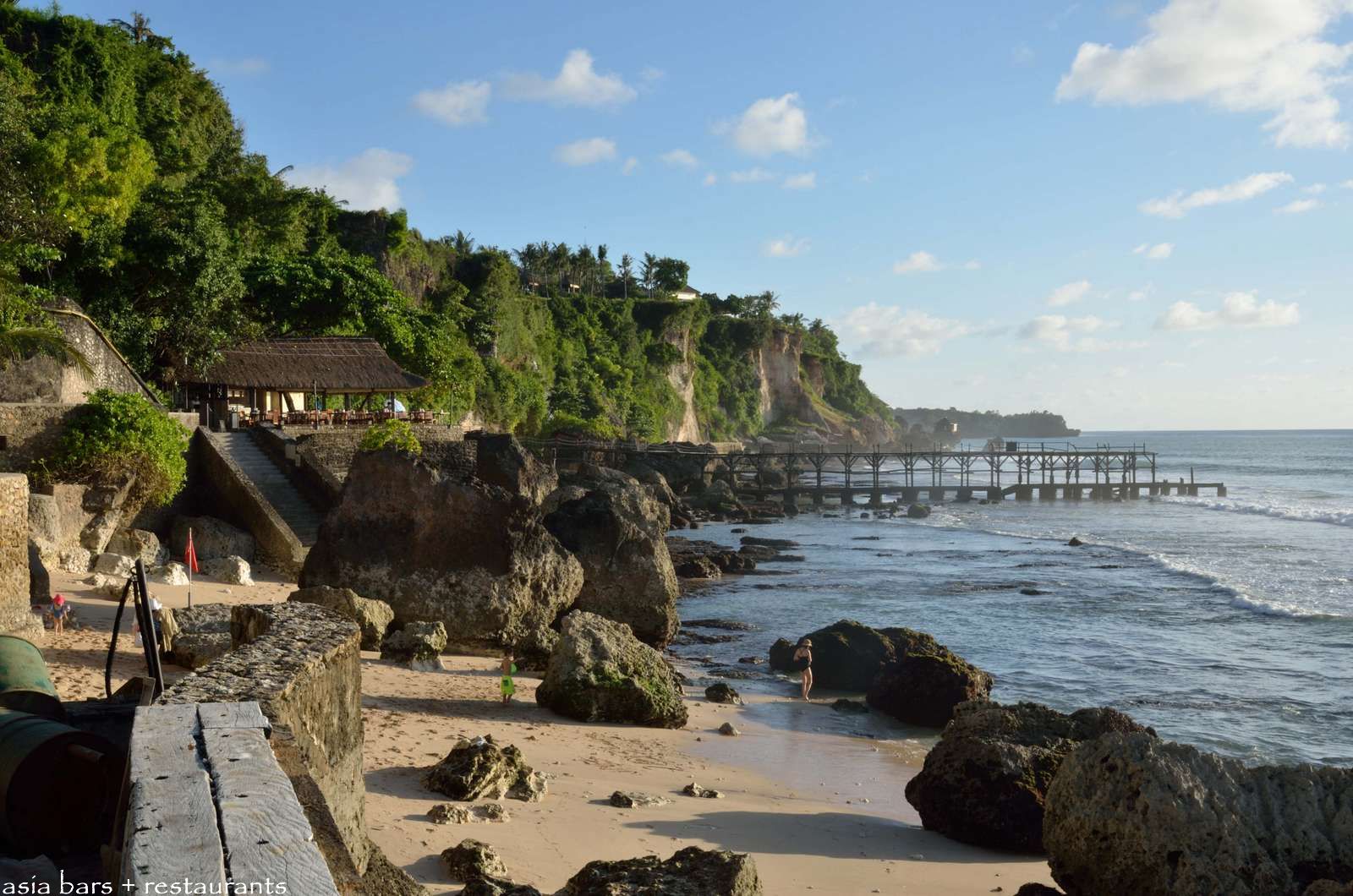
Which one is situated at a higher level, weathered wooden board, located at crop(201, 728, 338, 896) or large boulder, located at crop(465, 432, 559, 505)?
large boulder, located at crop(465, 432, 559, 505)

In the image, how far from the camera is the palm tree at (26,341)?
18.0 m

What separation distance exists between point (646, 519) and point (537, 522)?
5.46 m

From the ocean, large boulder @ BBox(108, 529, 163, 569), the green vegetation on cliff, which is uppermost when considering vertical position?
the green vegetation on cliff

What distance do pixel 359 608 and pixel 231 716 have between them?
12246 millimetres

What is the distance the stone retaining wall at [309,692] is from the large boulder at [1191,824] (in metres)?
5.55

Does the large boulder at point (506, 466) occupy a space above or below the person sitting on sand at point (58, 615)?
above

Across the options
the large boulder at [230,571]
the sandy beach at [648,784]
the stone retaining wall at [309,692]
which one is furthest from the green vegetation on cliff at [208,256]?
the stone retaining wall at [309,692]

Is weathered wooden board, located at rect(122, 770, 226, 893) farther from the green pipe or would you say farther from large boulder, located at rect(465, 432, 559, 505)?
large boulder, located at rect(465, 432, 559, 505)

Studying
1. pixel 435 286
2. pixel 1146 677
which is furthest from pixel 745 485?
pixel 1146 677

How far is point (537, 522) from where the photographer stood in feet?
58.9

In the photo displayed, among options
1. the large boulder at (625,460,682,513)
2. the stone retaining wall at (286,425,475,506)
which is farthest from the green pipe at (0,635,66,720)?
the large boulder at (625,460,682,513)

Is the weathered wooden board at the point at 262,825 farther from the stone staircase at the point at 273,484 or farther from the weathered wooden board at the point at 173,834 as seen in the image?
the stone staircase at the point at 273,484

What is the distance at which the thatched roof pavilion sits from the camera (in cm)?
3281

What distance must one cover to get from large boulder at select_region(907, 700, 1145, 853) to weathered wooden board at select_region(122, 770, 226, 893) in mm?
8923
